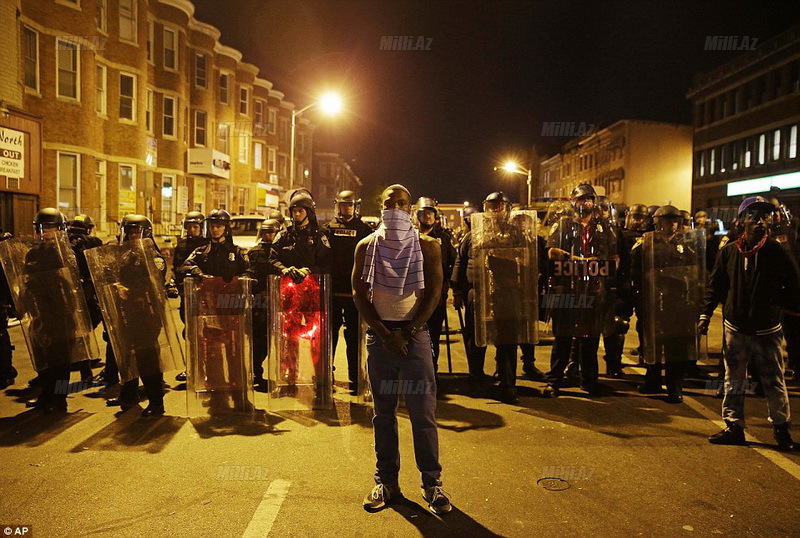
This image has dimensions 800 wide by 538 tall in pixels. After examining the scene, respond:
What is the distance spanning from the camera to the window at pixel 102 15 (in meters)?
23.2

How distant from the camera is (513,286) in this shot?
7449 millimetres

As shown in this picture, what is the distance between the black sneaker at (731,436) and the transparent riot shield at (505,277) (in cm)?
224

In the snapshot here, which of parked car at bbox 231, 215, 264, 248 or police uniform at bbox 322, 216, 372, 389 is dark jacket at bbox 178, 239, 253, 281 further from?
parked car at bbox 231, 215, 264, 248

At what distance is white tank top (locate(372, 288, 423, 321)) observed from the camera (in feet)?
15.0

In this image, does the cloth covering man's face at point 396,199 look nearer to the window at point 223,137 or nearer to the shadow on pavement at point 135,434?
the shadow on pavement at point 135,434

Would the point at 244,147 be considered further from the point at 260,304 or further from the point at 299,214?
the point at 299,214

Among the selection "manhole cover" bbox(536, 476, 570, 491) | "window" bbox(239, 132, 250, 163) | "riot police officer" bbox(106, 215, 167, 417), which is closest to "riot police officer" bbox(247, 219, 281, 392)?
"riot police officer" bbox(106, 215, 167, 417)

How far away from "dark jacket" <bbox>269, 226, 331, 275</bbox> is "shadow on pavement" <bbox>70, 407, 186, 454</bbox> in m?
2.01

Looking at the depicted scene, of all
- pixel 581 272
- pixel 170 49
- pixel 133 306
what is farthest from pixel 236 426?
pixel 170 49

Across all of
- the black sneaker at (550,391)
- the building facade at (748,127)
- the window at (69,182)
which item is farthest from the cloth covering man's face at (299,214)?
the building facade at (748,127)

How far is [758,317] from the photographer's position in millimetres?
5676

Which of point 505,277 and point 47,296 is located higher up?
point 505,277

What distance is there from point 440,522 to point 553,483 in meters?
1.08

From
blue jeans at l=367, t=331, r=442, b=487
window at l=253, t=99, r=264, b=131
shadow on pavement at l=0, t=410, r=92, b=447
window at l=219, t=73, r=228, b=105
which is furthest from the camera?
window at l=253, t=99, r=264, b=131
